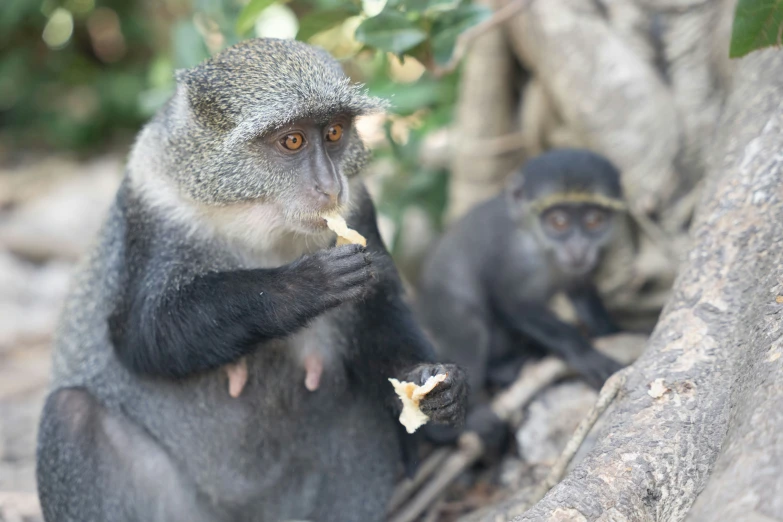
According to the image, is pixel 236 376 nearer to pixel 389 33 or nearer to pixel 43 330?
pixel 389 33

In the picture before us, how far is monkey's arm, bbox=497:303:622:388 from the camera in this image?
4.79 metres

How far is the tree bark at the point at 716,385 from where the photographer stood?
2.07 meters

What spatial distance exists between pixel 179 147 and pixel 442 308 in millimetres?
2707

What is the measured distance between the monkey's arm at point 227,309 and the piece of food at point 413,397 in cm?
47

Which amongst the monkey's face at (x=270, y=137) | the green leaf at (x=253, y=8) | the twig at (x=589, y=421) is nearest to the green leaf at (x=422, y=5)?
→ the green leaf at (x=253, y=8)

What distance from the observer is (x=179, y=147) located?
138 inches

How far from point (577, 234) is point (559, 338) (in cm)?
77

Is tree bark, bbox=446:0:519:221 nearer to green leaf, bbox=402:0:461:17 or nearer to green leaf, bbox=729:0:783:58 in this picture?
green leaf, bbox=402:0:461:17

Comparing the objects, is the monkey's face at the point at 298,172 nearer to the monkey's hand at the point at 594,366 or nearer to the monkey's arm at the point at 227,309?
the monkey's arm at the point at 227,309

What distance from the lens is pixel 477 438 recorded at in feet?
15.6

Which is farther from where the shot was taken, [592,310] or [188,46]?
[592,310]

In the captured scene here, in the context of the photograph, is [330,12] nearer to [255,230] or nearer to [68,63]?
[255,230]

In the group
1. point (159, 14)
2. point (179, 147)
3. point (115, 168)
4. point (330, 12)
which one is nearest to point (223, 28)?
point (330, 12)

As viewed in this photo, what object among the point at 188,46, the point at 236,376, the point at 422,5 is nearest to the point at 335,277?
the point at 236,376
